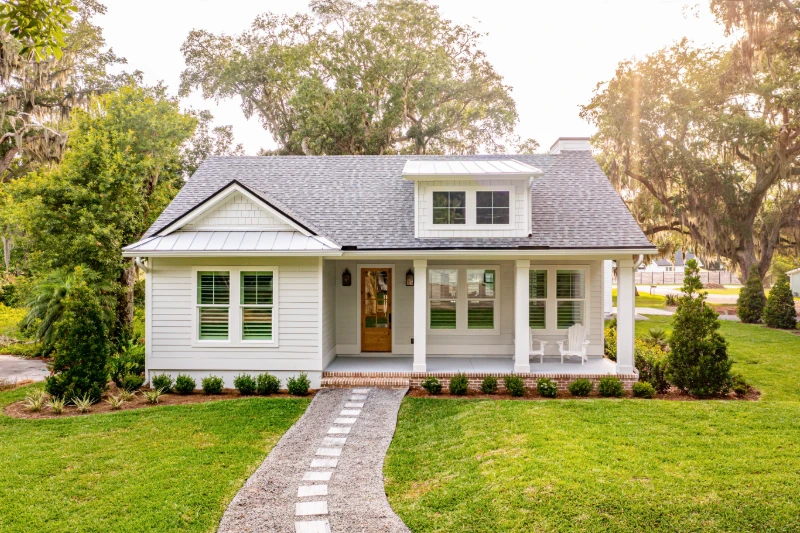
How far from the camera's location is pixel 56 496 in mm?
5379

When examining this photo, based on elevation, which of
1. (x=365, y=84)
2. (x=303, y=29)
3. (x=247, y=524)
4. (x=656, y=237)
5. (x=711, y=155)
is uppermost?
(x=303, y=29)

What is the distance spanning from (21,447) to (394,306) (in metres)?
7.55

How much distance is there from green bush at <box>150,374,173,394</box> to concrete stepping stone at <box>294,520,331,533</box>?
251 inches

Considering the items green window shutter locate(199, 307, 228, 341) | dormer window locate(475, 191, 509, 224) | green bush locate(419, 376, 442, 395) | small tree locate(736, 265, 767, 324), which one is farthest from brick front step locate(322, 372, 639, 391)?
small tree locate(736, 265, 767, 324)

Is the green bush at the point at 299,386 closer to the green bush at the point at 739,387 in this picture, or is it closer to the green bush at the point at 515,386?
the green bush at the point at 515,386

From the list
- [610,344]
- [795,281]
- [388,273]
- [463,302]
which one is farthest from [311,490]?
[795,281]

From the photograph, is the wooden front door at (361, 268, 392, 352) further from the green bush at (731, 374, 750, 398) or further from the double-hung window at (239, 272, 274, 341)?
the green bush at (731, 374, 750, 398)

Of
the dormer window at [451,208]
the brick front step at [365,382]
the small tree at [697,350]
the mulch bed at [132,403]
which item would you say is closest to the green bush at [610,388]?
the small tree at [697,350]

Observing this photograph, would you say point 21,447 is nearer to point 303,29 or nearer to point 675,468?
point 675,468

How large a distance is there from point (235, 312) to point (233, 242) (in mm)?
1468

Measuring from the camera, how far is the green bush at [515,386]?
9.68 m

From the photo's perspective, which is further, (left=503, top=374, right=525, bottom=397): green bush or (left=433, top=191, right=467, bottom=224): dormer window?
(left=433, top=191, right=467, bottom=224): dormer window

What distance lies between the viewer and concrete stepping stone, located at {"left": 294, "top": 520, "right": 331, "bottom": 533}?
468 cm

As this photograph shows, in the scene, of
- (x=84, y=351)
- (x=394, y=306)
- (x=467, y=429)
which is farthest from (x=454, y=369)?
(x=84, y=351)
